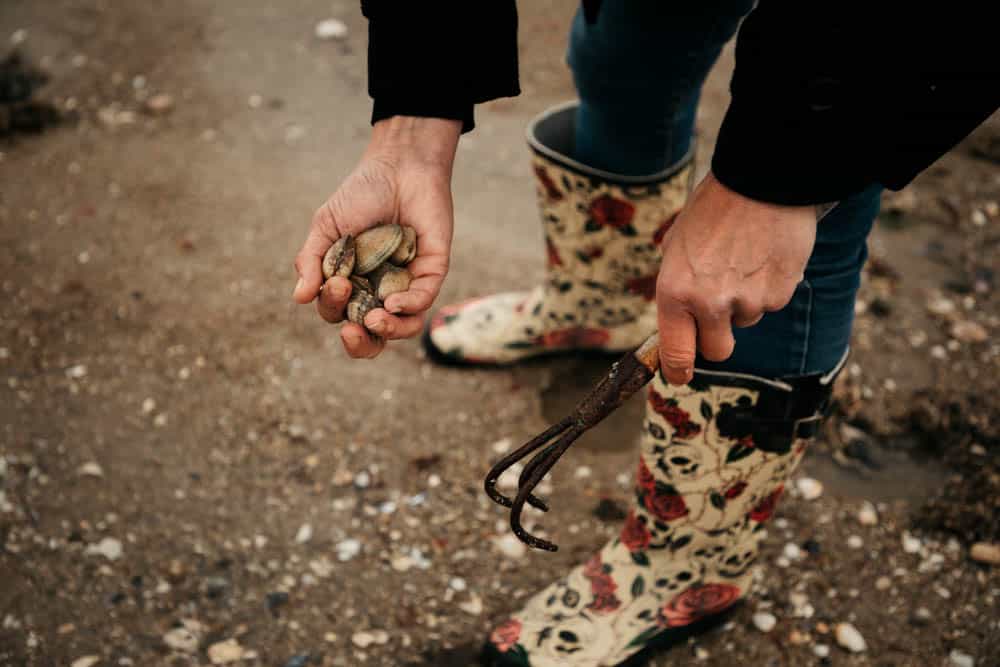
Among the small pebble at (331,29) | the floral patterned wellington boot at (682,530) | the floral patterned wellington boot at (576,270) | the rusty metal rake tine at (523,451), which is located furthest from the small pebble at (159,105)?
the rusty metal rake tine at (523,451)

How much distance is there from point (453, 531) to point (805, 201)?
3.83 ft

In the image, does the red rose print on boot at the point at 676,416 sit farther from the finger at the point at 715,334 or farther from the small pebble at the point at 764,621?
the small pebble at the point at 764,621

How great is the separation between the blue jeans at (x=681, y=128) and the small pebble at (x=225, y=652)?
1.04 meters

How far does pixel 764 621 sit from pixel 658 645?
0.23 meters

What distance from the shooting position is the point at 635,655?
149cm

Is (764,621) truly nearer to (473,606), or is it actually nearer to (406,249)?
(473,606)

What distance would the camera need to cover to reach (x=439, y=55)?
3.52 feet

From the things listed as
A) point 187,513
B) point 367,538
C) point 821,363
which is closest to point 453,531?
point 367,538

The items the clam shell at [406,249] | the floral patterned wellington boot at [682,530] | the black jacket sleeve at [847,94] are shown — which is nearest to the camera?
the black jacket sleeve at [847,94]

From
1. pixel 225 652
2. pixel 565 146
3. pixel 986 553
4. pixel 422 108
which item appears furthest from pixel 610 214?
pixel 225 652

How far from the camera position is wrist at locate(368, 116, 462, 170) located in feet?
3.70

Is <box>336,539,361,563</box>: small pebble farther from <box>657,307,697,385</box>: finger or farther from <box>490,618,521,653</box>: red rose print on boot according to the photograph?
<box>657,307,697,385</box>: finger

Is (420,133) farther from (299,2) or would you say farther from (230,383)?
(299,2)

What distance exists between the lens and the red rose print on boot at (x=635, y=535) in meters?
1.46
